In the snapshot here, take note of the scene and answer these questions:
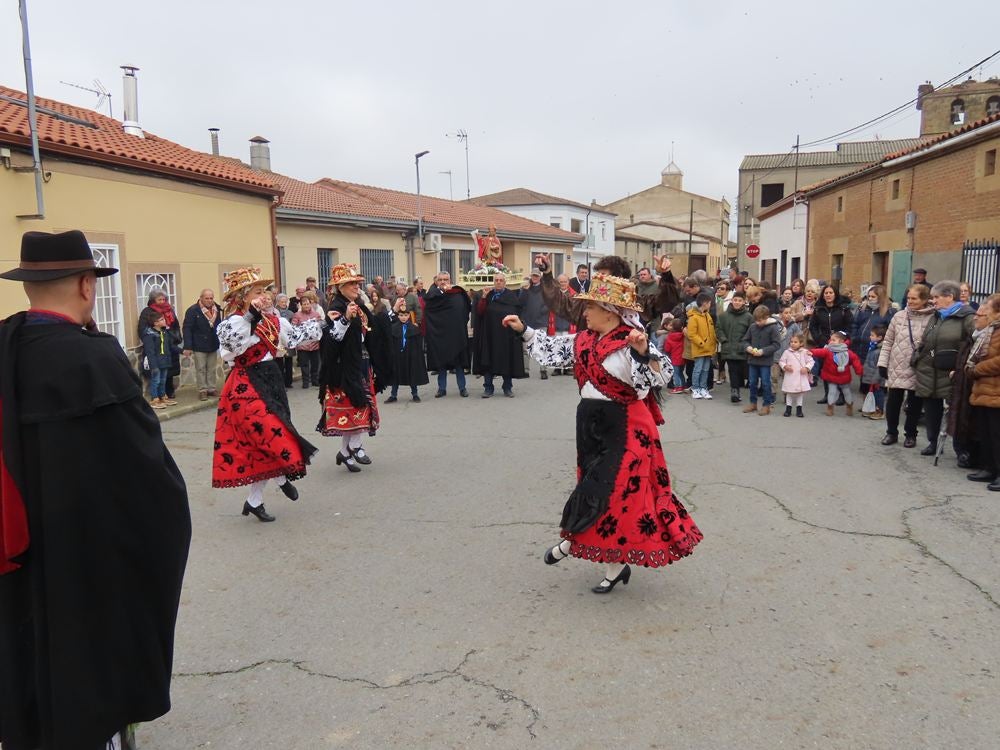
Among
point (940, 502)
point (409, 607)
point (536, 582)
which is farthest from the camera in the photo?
point (940, 502)

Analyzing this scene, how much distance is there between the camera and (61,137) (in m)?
10.8

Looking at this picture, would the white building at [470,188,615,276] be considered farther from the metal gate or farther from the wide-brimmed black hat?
the wide-brimmed black hat

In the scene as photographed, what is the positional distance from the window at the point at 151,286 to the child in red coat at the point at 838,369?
9793mm

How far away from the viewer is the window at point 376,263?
22344 mm

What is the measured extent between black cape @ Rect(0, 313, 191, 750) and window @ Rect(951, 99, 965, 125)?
3514 centimetres

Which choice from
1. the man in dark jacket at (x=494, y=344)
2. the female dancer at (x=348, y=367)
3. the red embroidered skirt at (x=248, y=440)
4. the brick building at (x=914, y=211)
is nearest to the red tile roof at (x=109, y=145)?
the female dancer at (x=348, y=367)

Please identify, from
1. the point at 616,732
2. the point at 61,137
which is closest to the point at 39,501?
the point at 616,732

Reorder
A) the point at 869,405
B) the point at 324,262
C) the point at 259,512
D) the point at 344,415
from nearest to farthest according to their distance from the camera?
the point at 259,512 → the point at 344,415 → the point at 869,405 → the point at 324,262

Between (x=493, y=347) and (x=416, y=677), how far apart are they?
849 centimetres

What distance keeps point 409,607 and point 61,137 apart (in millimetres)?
9645

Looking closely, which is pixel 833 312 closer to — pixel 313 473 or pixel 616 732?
pixel 313 473

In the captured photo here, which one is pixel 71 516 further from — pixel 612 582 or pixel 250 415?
pixel 250 415

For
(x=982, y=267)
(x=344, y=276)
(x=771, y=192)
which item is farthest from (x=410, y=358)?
(x=771, y=192)

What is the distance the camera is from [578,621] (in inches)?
163
